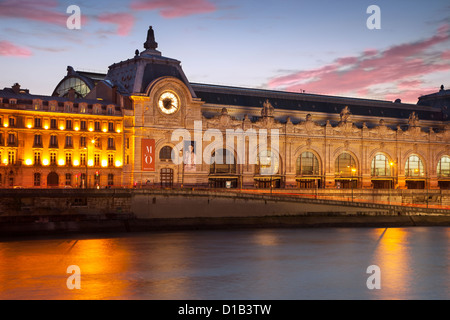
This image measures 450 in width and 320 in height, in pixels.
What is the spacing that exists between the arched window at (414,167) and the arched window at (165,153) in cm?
4960

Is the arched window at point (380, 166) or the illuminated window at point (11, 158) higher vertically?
the illuminated window at point (11, 158)

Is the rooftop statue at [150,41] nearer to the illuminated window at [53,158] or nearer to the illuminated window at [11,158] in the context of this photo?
the illuminated window at [53,158]

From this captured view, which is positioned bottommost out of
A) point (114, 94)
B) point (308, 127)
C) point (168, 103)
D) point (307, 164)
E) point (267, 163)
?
point (307, 164)

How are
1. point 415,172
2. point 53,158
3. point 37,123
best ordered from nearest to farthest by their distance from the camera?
1. point 37,123
2. point 53,158
3. point 415,172

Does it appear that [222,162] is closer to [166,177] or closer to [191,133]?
[191,133]

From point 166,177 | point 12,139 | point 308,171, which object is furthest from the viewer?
point 308,171

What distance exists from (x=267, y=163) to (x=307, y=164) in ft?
28.8

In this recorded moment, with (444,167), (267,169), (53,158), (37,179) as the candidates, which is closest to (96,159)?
(53,158)

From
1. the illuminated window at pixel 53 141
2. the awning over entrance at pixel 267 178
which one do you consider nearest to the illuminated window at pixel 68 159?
the illuminated window at pixel 53 141

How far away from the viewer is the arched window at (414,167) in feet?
381

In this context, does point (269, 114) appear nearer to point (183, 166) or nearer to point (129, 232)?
point (183, 166)

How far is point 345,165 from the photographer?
110 m

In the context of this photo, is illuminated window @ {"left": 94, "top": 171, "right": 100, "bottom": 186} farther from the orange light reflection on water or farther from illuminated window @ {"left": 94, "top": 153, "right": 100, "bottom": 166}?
the orange light reflection on water

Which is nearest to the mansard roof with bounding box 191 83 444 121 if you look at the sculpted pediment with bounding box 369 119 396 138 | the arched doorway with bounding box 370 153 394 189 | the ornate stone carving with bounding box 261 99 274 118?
the ornate stone carving with bounding box 261 99 274 118
